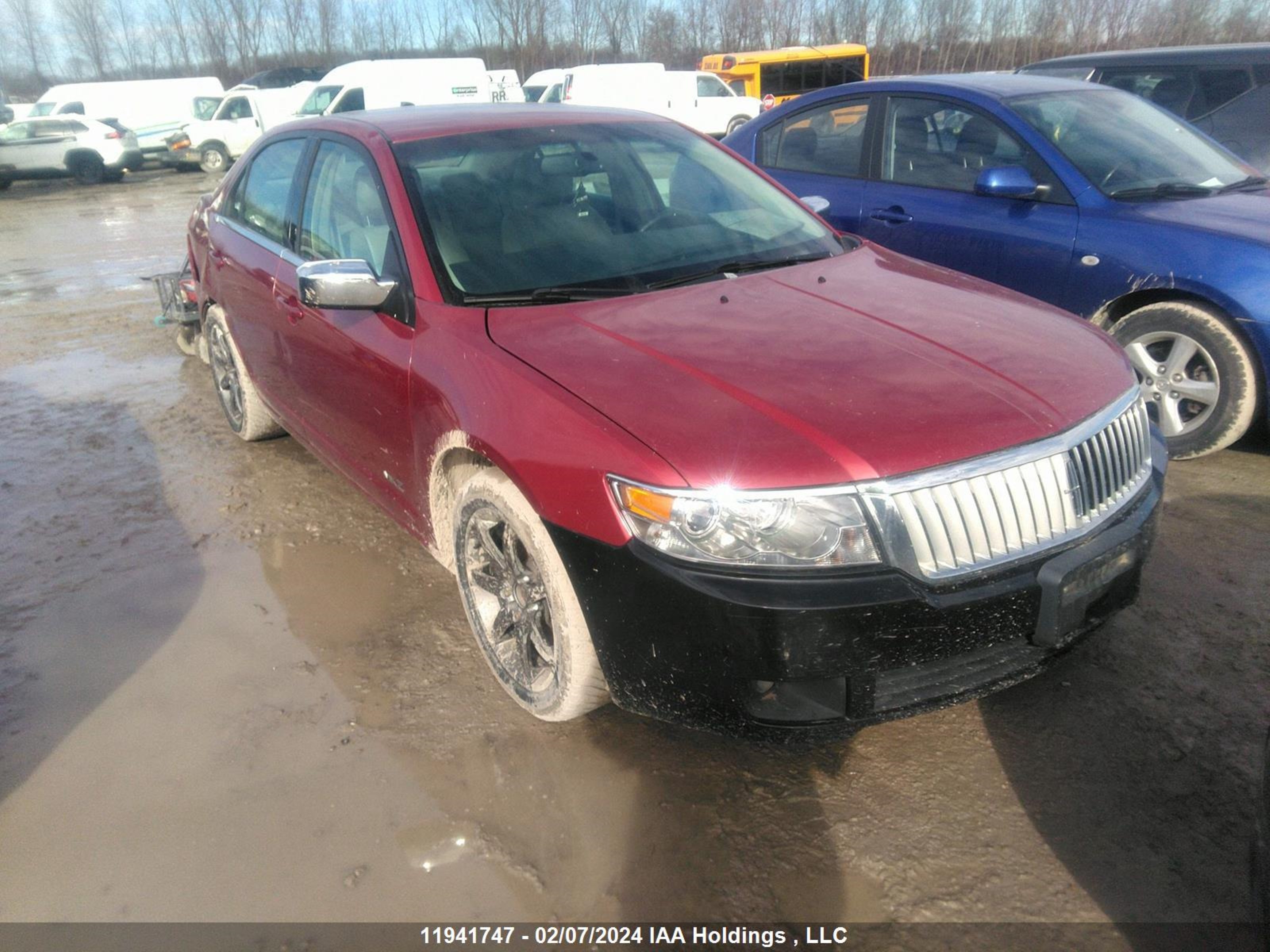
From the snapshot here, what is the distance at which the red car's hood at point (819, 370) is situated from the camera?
2135 mm

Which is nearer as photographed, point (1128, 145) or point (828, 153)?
point (1128, 145)

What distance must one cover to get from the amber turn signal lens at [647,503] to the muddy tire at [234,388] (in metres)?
2.97

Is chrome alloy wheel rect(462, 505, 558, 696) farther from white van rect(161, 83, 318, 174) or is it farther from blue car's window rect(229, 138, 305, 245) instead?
white van rect(161, 83, 318, 174)

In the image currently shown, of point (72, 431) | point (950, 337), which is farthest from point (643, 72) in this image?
point (950, 337)

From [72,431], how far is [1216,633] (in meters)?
5.40

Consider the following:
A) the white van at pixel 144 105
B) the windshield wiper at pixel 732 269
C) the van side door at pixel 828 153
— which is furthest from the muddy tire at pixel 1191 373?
the white van at pixel 144 105

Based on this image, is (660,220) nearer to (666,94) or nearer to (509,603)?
(509,603)

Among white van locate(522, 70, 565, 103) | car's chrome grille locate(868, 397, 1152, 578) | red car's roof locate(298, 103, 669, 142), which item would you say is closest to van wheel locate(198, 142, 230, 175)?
white van locate(522, 70, 565, 103)

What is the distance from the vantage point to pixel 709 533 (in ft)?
6.91

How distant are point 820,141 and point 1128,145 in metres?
1.64

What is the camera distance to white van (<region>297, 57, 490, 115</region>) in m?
19.4

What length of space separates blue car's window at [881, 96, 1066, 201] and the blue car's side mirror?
7 cm

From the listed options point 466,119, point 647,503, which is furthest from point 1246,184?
point 647,503

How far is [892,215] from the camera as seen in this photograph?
5.09 m
